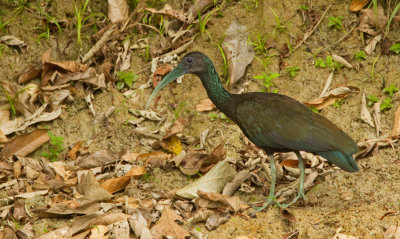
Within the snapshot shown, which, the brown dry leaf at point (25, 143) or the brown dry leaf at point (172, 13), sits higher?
the brown dry leaf at point (172, 13)

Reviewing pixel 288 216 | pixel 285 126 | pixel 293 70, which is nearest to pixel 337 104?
pixel 293 70

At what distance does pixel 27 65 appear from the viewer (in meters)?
7.64

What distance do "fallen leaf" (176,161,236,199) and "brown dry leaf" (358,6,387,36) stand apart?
8.96ft

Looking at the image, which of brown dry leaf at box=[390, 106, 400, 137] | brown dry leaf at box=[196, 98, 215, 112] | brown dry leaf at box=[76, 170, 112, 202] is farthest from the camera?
brown dry leaf at box=[196, 98, 215, 112]

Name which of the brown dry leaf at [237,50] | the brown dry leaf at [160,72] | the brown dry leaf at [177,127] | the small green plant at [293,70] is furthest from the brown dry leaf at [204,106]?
the small green plant at [293,70]

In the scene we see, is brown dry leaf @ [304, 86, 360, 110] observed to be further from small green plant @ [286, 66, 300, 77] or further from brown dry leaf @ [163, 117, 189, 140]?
brown dry leaf @ [163, 117, 189, 140]

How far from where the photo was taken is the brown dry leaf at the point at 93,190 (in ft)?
18.4

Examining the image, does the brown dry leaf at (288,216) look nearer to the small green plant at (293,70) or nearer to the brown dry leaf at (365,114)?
the brown dry leaf at (365,114)

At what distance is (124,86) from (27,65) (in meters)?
1.36

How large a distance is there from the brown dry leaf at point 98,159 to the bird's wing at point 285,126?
5.47 ft

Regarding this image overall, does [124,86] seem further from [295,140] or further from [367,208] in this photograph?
[367,208]

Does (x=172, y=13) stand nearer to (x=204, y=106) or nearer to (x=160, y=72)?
(x=160, y=72)

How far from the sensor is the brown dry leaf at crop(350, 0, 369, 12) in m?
7.26

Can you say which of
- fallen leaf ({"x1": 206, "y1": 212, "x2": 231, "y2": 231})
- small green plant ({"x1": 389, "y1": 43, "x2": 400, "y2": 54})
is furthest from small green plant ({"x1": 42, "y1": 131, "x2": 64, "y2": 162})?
small green plant ({"x1": 389, "y1": 43, "x2": 400, "y2": 54})
